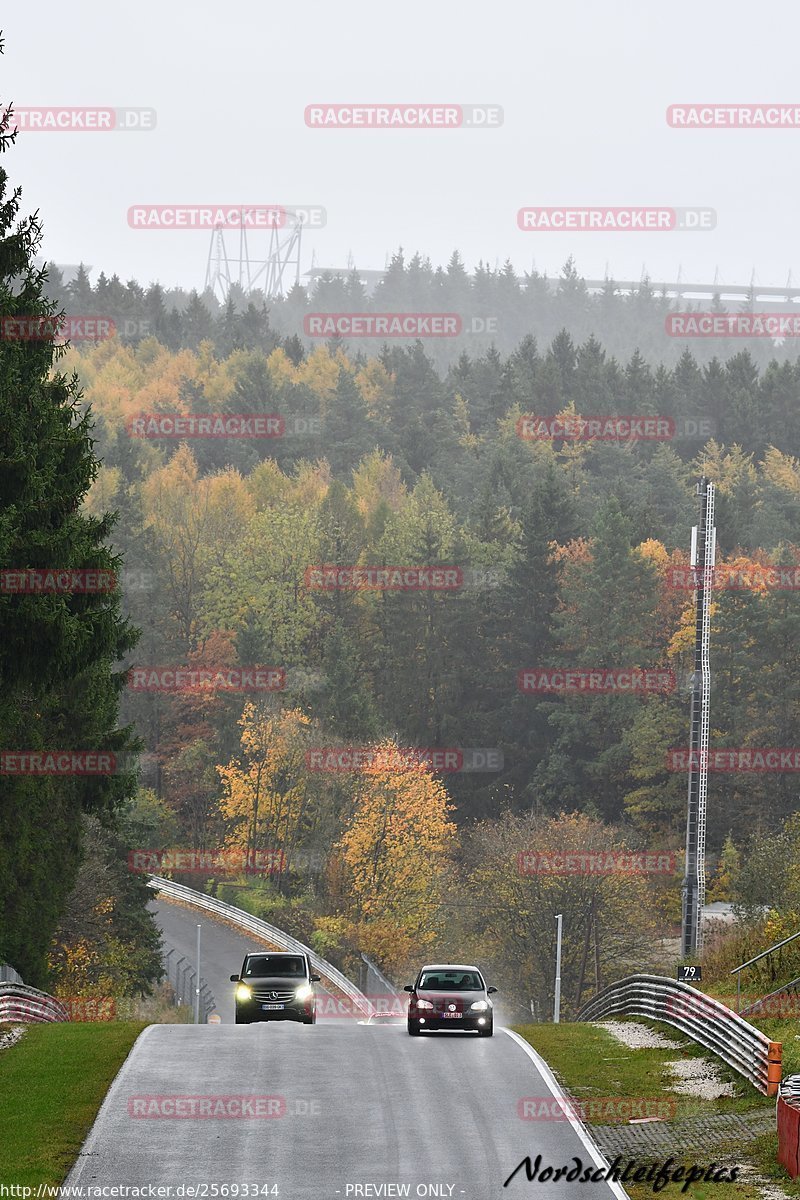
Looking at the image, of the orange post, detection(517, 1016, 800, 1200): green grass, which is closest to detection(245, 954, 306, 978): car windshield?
detection(517, 1016, 800, 1200): green grass

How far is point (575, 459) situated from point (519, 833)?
57677 mm

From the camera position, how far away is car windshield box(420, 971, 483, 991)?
3164 centimetres

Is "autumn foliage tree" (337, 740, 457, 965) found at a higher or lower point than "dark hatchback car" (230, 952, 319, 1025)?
lower

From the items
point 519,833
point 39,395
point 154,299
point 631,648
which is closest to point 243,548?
point 631,648

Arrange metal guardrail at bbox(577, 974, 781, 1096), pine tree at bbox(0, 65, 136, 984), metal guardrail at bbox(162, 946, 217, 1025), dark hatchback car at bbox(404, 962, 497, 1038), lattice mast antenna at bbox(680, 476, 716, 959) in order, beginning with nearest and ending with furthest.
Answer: metal guardrail at bbox(577, 974, 781, 1096) → pine tree at bbox(0, 65, 136, 984) → dark hatchback car at bbox(404, 962, 497, 1038) → lattice mast antenna at bbox(680, 476, 716, 959) → metal guardrail at bbox(162, 946, 217, 1025)

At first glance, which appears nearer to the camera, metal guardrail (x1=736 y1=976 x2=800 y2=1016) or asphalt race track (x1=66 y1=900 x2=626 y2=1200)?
asphalt race track (x1=66 y1=900 x2=626 y2=1200)

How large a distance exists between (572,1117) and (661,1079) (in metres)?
3.52

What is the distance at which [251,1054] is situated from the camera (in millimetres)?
27875

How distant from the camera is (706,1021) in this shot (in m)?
28.9

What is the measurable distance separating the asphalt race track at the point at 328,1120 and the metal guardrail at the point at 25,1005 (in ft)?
10.8

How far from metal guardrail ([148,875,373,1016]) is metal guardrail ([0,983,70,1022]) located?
86.6ft

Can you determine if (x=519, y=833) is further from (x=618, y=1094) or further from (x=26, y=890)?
(x=618, y=1094)

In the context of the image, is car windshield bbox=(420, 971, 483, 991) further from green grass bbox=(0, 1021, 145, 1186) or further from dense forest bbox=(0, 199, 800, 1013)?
dense forest bbox=(0, 199, 800, 1013)

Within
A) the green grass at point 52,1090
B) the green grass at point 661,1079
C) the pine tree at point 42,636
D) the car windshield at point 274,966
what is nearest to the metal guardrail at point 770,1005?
the green grass at point 661,1079
